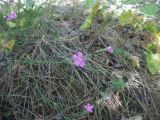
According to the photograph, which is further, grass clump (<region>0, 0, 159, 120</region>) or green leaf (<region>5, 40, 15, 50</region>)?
green leaf (<region>5, 40, 15, 50</region>)

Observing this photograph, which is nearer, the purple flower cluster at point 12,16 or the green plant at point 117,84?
the green plant at point 117,84

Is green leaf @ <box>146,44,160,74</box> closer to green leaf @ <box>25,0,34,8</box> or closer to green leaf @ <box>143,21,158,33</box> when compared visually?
green leaf @ <box>143,21,158,33</box>

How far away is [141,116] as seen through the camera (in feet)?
6.91

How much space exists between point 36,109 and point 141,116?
0.59 meters

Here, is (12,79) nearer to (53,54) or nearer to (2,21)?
(53,54)

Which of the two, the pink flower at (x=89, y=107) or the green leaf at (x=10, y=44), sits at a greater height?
the green leaf at (x=10, y=44)

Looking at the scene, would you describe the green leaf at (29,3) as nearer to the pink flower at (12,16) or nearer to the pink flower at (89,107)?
the pink flower at (12,16)

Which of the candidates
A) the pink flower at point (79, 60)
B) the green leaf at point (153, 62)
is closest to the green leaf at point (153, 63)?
the green leaf at point (153, 62)

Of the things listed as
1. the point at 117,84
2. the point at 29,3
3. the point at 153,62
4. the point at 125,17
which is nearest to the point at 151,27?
the point at 125,17

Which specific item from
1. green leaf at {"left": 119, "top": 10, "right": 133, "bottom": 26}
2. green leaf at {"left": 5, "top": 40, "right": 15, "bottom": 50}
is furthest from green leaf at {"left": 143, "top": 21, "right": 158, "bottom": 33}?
green leaf at {"left": 5, "top": 40, "right": 15, "bottom": 50}

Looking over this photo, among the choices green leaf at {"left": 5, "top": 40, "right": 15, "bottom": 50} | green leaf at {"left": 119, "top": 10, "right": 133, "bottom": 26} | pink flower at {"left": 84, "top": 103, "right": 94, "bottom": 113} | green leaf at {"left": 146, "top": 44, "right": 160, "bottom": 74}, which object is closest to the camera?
pink flower at {"left": 84, "top": 103, "right": 94, "bottom": 113}

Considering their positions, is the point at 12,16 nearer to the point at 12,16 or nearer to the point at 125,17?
the point at 12,16

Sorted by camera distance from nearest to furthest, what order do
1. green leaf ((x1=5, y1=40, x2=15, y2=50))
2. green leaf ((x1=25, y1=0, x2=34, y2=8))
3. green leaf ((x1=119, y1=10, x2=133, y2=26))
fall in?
green leaf ((x1=5, y1=40, x2=15, y2=50)), green leaf ((x1=119, y1=10, x2=133, y2=26)), green leaf ((x1=25, y1=0, x2=34, y2=8))

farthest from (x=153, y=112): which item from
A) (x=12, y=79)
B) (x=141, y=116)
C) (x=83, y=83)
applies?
(x=12, y=79)
